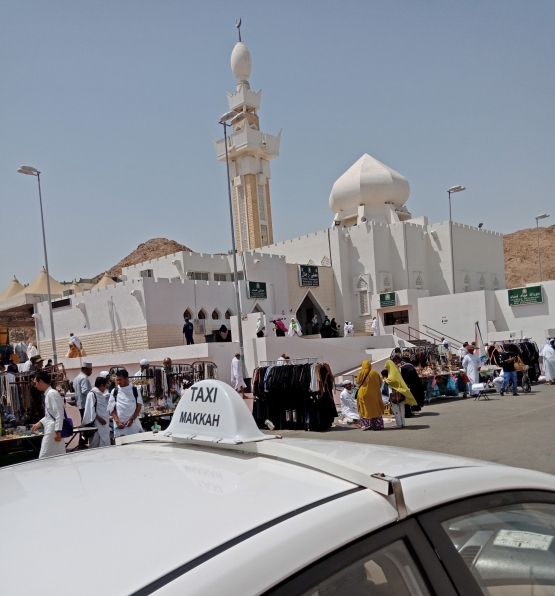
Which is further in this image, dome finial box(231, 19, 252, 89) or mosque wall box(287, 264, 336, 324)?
dome finial box(231, 19, 252, 89)

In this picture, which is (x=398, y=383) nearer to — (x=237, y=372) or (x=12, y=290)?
(x=237, y=372)

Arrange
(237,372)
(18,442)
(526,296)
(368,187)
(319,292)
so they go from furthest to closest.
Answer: (368,187)
(319,292)
(526,296)
(237,372)
(18,442)

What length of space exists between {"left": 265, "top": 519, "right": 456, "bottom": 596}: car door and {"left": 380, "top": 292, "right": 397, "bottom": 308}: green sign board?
30696 millimetres

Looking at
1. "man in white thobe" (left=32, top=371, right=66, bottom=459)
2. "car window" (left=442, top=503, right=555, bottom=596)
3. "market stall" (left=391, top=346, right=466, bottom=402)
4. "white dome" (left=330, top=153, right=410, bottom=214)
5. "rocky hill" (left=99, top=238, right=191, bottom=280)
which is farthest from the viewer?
"rocky hill" (left=99, top=238, right=191, bottom=280)

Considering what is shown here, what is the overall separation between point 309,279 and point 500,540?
3027cm

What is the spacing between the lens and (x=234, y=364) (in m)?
17.9

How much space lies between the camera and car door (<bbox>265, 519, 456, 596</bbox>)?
106 cm

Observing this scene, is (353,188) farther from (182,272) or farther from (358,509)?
(358,509)

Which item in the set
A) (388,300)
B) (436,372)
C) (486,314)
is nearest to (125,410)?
(436,372)

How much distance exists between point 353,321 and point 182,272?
11489 mm

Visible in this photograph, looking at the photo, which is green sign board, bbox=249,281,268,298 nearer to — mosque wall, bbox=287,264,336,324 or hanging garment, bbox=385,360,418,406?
mosque wall, bbox=287,264,336,324

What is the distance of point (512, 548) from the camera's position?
158 cm

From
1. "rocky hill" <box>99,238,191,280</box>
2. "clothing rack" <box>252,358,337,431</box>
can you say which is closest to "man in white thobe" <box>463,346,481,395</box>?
"clothing rack" <box>252,358,337,431</box>

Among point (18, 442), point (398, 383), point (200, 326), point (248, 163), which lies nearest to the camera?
point (18, 442)
